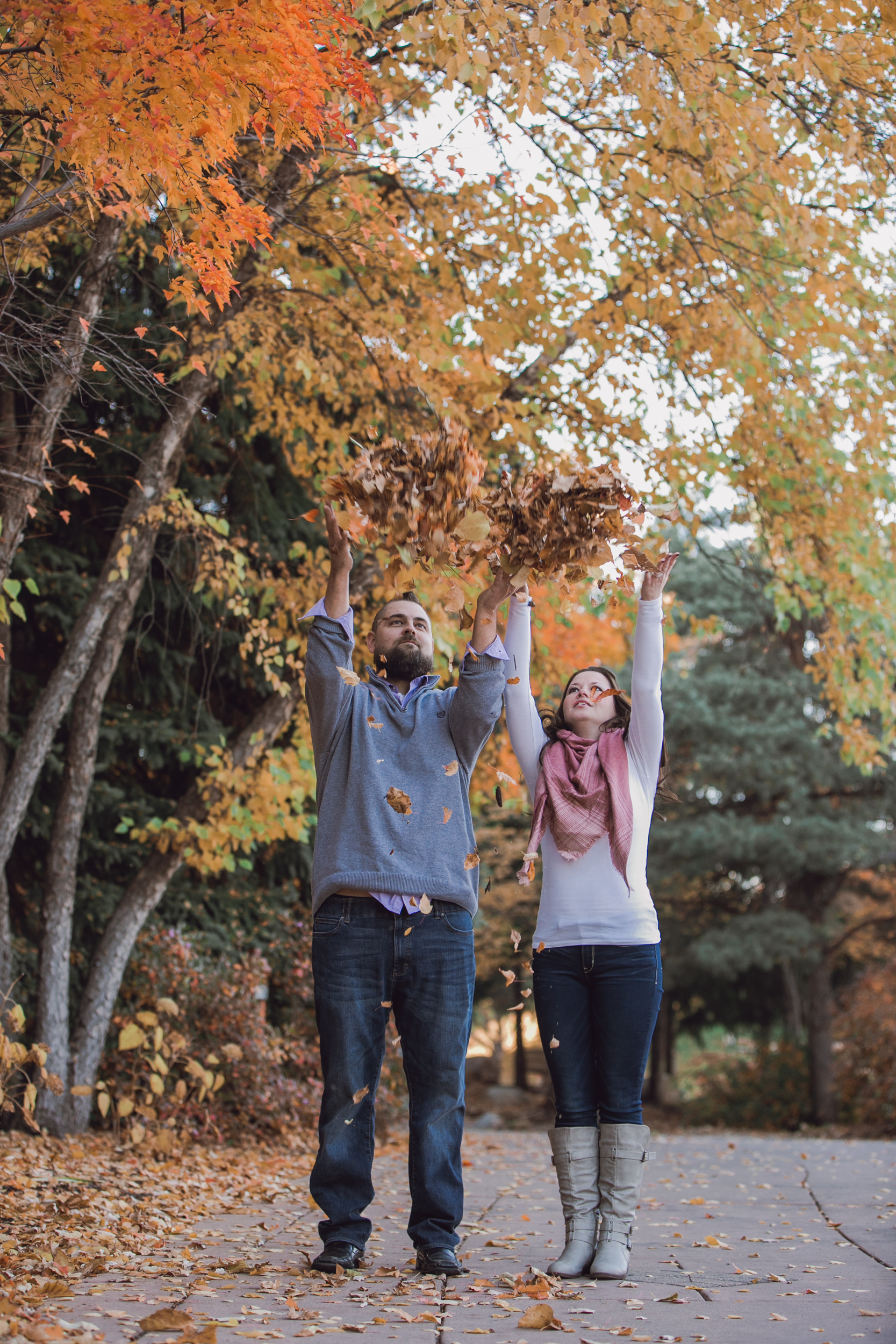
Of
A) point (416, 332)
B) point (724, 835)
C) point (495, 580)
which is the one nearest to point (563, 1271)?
point (495, 580)

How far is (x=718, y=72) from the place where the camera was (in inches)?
200

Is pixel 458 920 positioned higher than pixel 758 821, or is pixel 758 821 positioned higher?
pixel 758 821

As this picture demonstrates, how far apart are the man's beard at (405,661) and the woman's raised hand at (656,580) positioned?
2.20 feet

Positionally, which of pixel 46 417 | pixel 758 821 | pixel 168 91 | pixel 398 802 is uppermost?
pixel 168 91

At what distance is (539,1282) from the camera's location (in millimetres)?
2877

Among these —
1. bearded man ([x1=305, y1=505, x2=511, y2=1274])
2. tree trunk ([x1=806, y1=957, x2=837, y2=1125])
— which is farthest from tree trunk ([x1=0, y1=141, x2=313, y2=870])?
tree trunk ([x1=806, y1=957, x2=837, y2=1125])

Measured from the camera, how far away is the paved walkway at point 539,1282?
244 centimetres

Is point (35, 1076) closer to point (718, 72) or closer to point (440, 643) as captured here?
point (440, 643)

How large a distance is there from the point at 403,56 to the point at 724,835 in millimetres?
10409

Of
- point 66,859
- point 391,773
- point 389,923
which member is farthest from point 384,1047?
point 66,859

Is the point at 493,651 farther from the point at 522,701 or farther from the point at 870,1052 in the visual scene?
the point at 870,1052

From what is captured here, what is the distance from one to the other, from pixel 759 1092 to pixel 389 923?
13396mm

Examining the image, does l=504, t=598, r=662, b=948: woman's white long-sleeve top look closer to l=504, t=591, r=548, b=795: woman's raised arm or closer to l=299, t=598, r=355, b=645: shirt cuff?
l=504, t=591, r=548, b=795: woman's raised arm

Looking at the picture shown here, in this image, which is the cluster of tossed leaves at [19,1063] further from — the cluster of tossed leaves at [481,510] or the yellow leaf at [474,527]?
the yellow leaf at [474,527]
